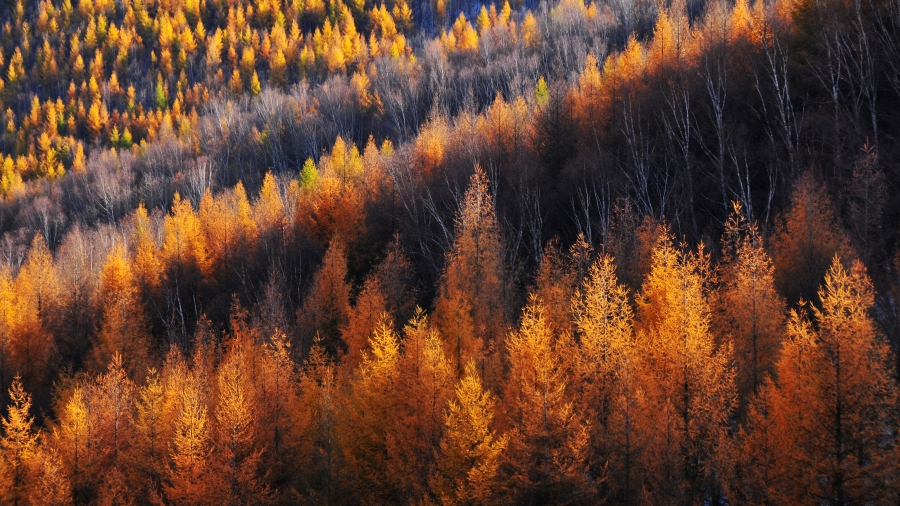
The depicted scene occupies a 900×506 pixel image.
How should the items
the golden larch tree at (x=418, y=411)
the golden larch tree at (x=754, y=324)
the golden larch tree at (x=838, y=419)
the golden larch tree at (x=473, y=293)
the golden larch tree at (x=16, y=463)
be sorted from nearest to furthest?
the golden larch tree at (x=838, y=419) < the golden larch tree at (x=754, y=324) < the golden larch tree at (x=418, y=411) < the golden larch tree at (x=473, y=293) < the golden larch tree at (x=16, y=463)

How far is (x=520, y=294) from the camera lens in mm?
51188

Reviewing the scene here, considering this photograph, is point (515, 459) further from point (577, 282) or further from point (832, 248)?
point (832, 248)

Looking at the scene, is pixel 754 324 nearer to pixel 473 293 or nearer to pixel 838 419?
pixel 838 419

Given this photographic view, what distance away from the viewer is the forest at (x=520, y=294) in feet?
99.7

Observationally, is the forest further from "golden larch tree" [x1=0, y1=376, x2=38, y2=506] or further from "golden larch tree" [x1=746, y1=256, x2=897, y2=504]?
"golden larch tree" [x1=0, y1=376, x2=38, y2=506]

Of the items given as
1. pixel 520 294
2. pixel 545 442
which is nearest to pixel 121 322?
pixel 520 294

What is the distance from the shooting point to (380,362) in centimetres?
4081

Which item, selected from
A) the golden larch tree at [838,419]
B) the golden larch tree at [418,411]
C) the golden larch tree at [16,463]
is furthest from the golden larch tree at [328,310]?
the golden larch tree at [838,419]

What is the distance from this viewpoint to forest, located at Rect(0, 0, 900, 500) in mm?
30375

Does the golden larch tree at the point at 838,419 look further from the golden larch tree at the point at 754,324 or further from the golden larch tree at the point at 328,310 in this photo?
the golden larch tree at the point at 328,310

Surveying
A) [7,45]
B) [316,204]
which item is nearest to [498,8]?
[316,204]

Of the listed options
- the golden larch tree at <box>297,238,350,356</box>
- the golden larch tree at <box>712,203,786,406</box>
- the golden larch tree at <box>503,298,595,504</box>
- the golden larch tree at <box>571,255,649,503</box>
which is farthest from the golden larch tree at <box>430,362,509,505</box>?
the golden larch tree at <box>297,238,350,356</box>

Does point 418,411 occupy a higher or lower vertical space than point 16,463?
higher

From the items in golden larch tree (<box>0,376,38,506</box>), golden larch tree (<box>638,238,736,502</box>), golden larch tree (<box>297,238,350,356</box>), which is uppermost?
golden larch tree (<box>638,238,736,502</box>)
